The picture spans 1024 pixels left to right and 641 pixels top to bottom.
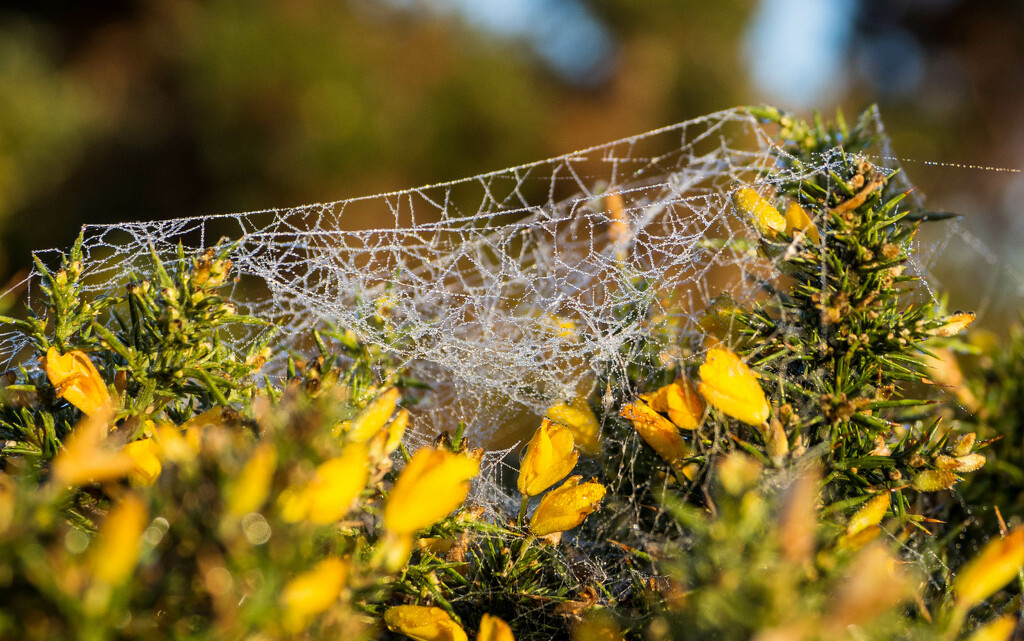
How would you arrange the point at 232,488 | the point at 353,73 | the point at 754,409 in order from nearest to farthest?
the point at 232,488 < the point at 754,409 < the point at 353,73

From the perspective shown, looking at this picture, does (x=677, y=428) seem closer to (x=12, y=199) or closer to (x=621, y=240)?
(x=621, y=240)

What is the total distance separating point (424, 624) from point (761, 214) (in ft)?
1.11

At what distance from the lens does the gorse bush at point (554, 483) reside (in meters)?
0.22

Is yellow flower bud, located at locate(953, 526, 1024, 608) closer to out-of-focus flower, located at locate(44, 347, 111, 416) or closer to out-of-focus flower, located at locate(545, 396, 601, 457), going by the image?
out-of-focus flower, located at locate(545, 396, 601, 457)

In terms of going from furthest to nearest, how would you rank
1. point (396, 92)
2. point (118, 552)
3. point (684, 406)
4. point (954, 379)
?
point (396, 92) < point (954, 379) < point (684, 406) < point (118, 552)

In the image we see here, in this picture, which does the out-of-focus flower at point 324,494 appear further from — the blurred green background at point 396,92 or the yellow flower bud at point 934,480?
the blurred green background at point 396,92

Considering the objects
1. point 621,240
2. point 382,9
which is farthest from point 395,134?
point 621,240

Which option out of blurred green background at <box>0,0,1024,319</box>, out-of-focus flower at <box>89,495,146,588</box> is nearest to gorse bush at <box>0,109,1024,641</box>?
out-of-focus flower at <box>89,495,146,588</box>

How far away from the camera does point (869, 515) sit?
339 millimetres

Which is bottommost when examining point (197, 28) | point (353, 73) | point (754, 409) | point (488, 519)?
point (488, 519)

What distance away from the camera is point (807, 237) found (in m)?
0.45

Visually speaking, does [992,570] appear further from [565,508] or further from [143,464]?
[143,464]

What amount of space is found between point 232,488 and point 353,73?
8.90 ft

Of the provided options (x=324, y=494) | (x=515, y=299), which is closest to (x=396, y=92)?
(x=515, y=299)
